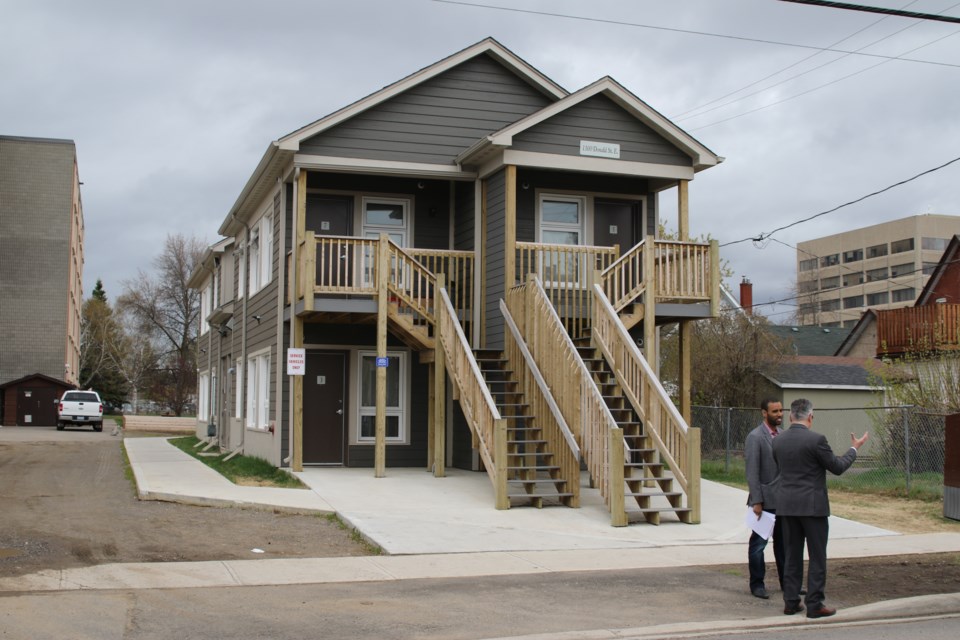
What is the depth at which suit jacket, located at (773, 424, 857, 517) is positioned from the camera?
26.6 ft

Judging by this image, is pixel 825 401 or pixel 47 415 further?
pixel 47 415

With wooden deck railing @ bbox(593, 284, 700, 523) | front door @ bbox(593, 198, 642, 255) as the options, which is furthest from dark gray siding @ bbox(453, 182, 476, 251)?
wooden deck railing @ bbox(593, 284, 700, 523)

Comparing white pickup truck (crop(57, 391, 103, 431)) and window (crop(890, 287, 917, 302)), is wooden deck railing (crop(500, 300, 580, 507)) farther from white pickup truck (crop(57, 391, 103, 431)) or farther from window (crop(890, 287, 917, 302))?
window (crop(890, 287, 917, 302))

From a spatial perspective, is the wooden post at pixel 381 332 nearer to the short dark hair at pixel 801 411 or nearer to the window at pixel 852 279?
the short dark hair at pixel 801 411

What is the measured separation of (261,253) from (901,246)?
299 ft

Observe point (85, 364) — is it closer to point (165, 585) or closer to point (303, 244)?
point (303, 244)

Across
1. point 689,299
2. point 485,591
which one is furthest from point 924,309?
point 485,591

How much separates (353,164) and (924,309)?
18.8 m

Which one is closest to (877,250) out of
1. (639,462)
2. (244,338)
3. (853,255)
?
(853,255)

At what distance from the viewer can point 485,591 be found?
9.17 meters

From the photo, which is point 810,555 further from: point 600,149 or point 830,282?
point 830,282

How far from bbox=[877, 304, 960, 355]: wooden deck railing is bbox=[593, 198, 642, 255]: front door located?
29.4 feet

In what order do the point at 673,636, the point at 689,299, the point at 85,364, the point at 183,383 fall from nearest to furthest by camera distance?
the point at 673,636, the point at 689,299, the point at 183,383, the point at 85,364

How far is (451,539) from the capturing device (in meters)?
11.9
